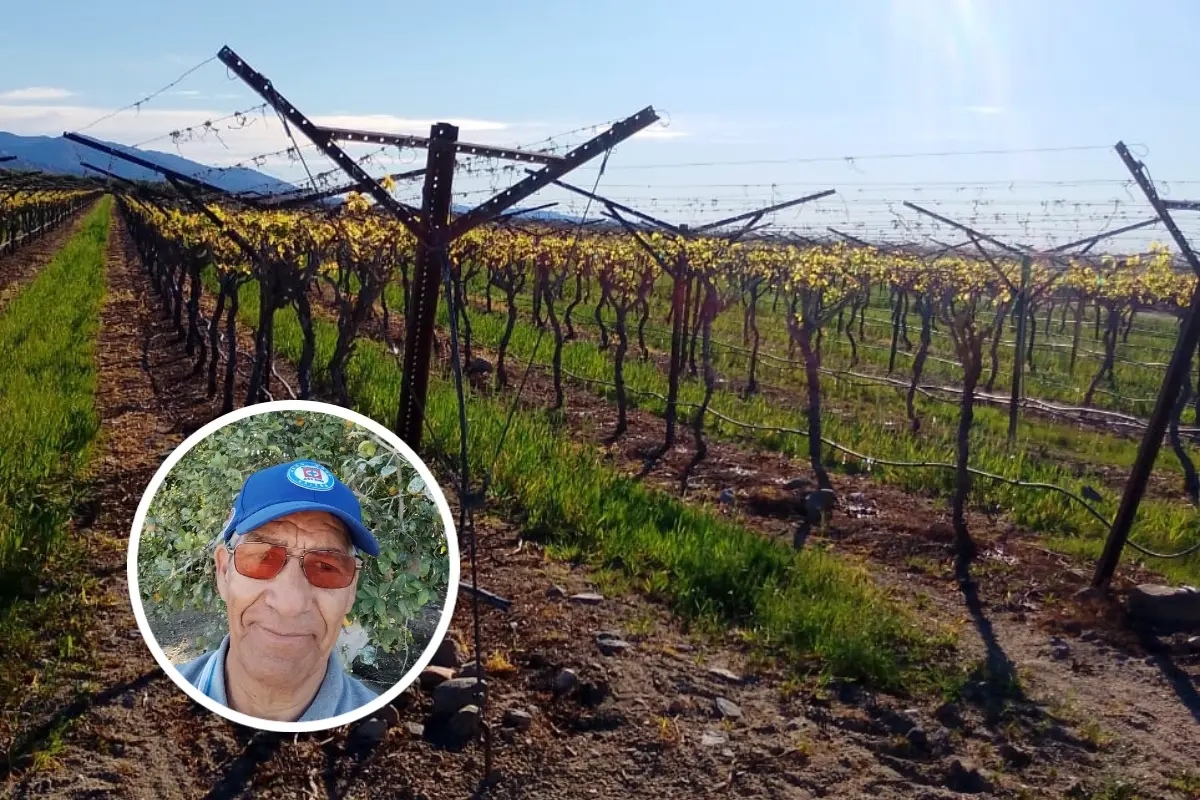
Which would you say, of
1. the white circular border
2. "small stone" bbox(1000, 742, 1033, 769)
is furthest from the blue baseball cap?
"small stone" bbox(1000, 742, 1033, 769)

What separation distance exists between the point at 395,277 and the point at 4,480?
20025 mm

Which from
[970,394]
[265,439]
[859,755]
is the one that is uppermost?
[265,439]

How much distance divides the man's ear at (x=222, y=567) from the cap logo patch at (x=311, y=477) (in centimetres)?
17

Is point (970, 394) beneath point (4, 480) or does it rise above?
above

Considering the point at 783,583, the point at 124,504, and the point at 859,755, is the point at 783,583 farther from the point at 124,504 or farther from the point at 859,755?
the point at 124,504

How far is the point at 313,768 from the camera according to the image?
13.5ft

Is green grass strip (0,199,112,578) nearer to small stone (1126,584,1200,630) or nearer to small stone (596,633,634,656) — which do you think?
small stone (596,633,634,656)

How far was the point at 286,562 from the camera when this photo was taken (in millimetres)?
1709

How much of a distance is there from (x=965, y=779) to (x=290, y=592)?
3.81m

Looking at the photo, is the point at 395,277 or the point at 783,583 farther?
the point at 395,277

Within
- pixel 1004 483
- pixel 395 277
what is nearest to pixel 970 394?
pixel 1004 483

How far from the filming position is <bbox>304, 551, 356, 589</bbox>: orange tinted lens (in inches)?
67.7

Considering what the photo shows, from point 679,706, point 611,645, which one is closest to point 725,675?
point 679,706

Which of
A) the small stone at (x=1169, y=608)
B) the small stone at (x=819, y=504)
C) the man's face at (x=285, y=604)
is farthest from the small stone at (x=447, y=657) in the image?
the small stone at (x=1169, y=608)
